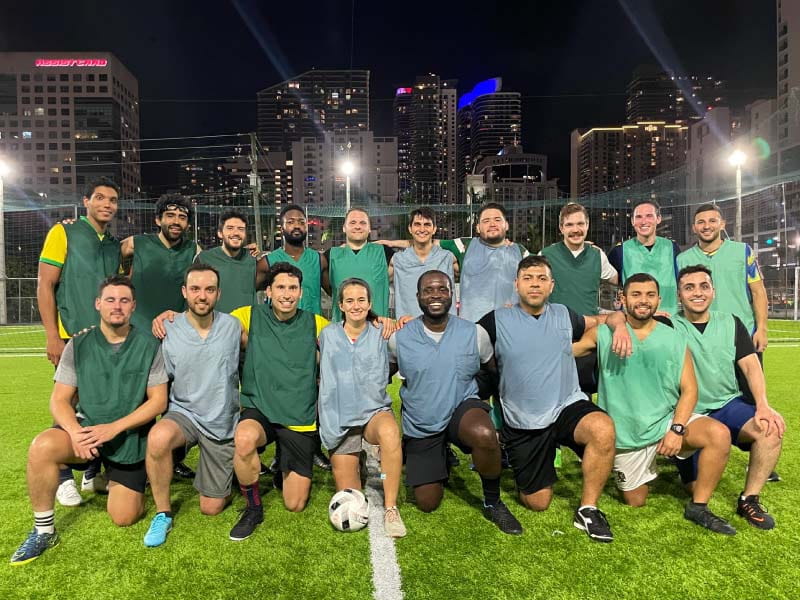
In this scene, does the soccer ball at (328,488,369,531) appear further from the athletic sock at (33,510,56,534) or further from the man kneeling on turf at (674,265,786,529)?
the man kneeling on turf at (674,265,786,529)

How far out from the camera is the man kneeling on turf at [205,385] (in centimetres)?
338

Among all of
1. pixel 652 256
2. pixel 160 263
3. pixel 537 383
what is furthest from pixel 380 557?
pixel 652 256

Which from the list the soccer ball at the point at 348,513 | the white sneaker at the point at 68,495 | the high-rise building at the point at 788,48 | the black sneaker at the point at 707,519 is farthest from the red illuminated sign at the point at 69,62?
the black sneaker at the point at 707,519

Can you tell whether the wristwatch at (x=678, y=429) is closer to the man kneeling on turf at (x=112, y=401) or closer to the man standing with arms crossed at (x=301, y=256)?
the man standing with arms crossed at (x=301, y=256)

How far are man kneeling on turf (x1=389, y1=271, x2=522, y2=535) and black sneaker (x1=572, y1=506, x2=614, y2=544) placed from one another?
1.85 feet

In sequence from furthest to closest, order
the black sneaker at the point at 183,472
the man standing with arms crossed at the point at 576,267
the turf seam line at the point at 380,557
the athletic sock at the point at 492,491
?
the man standing with arms crossed at the point at 576,267
the black sneaker at the point at 183,472
the athletic sock at the point at 492,491
the turf seam line at the point at 380,557

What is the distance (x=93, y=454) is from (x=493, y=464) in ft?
7.63

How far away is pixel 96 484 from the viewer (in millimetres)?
3852

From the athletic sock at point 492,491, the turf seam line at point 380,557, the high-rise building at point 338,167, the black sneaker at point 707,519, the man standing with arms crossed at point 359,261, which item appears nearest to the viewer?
the turf seam line at point 380,557

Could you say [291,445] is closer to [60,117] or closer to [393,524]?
[393,524]

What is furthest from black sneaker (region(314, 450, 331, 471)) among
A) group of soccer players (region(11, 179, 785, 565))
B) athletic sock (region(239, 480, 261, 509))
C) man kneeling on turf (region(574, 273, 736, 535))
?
man kneeling on turf (region(574, 273, 736, 535))

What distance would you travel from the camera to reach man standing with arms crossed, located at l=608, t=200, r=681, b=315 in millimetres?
4422

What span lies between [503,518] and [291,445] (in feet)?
4.56

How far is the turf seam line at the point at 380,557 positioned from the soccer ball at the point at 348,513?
0.33 feet
